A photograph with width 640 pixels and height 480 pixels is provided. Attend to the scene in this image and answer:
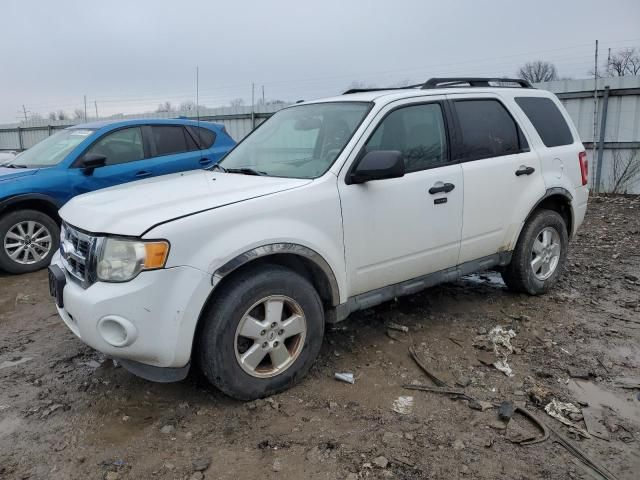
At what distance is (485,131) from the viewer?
4375 mm

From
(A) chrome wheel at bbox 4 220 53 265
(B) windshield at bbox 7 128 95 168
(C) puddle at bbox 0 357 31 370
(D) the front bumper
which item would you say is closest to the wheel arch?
(A) chrome wheel at bbox 4 220 53 265

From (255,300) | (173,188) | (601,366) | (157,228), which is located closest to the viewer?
(157,228)

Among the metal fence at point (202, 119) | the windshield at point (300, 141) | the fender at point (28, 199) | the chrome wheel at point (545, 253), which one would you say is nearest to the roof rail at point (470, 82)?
the windshield at point (300, 141)

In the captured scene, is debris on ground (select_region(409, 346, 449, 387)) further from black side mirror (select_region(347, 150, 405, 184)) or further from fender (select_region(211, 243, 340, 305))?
black side mirror (select_region(347, 150, 405, 184))

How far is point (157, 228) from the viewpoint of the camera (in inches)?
109

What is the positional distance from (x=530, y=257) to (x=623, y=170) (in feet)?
22.6

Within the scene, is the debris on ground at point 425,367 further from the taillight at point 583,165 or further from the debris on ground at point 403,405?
the taillight at point 583,165

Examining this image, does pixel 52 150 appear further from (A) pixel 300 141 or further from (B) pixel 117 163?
(A) pixel 300 141

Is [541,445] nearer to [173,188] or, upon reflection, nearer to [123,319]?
[123,319]

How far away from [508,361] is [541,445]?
101 centimetres

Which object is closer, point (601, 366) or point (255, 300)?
point (255, 300)

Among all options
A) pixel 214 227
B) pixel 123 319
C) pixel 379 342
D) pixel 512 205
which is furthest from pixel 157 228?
pixel 512 205

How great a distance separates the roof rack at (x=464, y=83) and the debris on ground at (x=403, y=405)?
2449 mm

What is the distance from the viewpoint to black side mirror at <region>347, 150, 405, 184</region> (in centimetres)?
329
